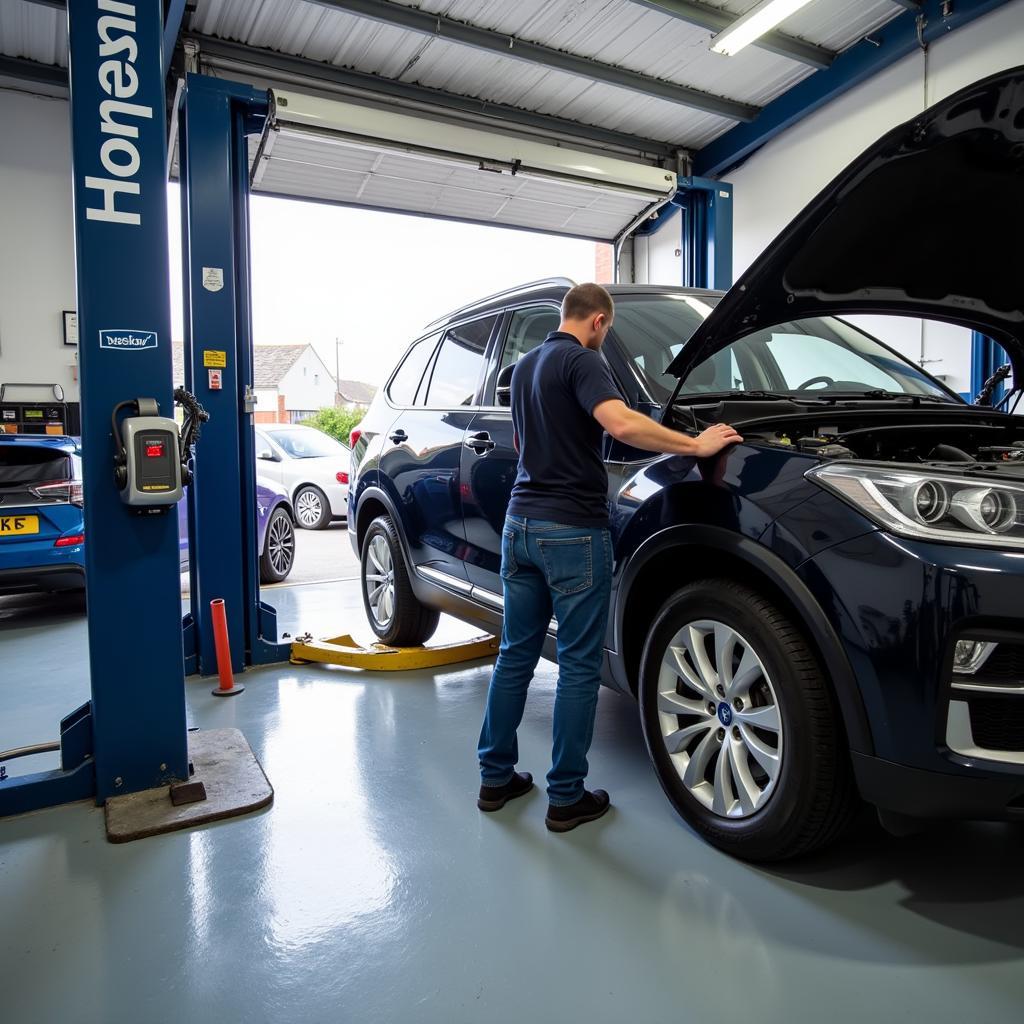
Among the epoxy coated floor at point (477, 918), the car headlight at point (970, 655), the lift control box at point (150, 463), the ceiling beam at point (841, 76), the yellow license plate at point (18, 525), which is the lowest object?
the epoxy coated floor at point (477, 918)

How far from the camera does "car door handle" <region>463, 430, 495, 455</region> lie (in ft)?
10.9

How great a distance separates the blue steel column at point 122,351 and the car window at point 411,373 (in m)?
1.80

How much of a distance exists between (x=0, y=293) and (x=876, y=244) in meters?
7.43

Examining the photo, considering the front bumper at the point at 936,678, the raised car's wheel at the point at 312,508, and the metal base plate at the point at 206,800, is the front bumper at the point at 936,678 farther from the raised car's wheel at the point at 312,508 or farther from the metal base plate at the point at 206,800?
the raised car's wheel at the point at 312,508

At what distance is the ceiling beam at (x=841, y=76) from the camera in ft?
18.0

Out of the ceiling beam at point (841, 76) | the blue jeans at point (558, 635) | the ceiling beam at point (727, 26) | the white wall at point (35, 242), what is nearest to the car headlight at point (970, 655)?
the blue jeans at point (558, 635)

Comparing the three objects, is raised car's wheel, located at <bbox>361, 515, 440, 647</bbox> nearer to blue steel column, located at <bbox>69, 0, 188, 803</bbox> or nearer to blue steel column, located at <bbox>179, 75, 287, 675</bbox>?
blue steel column, located at <bbox>179, 75, 287, 675</bbox>

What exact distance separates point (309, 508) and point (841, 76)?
7513 millimetres

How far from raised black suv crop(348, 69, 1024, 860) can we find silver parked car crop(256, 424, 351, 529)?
24.4 ft

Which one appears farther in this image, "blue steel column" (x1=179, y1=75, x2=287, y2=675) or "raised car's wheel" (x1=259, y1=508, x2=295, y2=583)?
"raised car's wheel" (x1=259, y1=508, x2=295, y2=583)

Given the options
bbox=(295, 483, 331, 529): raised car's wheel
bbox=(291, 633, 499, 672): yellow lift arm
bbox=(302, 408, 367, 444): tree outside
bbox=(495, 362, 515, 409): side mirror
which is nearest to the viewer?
bbox=(495, 362, 515, 409): side mirror

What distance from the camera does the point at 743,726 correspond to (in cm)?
211

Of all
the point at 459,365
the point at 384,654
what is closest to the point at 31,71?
the point at 459,365

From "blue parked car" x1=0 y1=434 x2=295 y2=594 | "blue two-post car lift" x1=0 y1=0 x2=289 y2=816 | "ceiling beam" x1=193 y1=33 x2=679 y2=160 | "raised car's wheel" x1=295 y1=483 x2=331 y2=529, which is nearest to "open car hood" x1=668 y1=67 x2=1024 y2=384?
"blue two-post car lift" x1=0 y1=0 x2=289 y2=816
